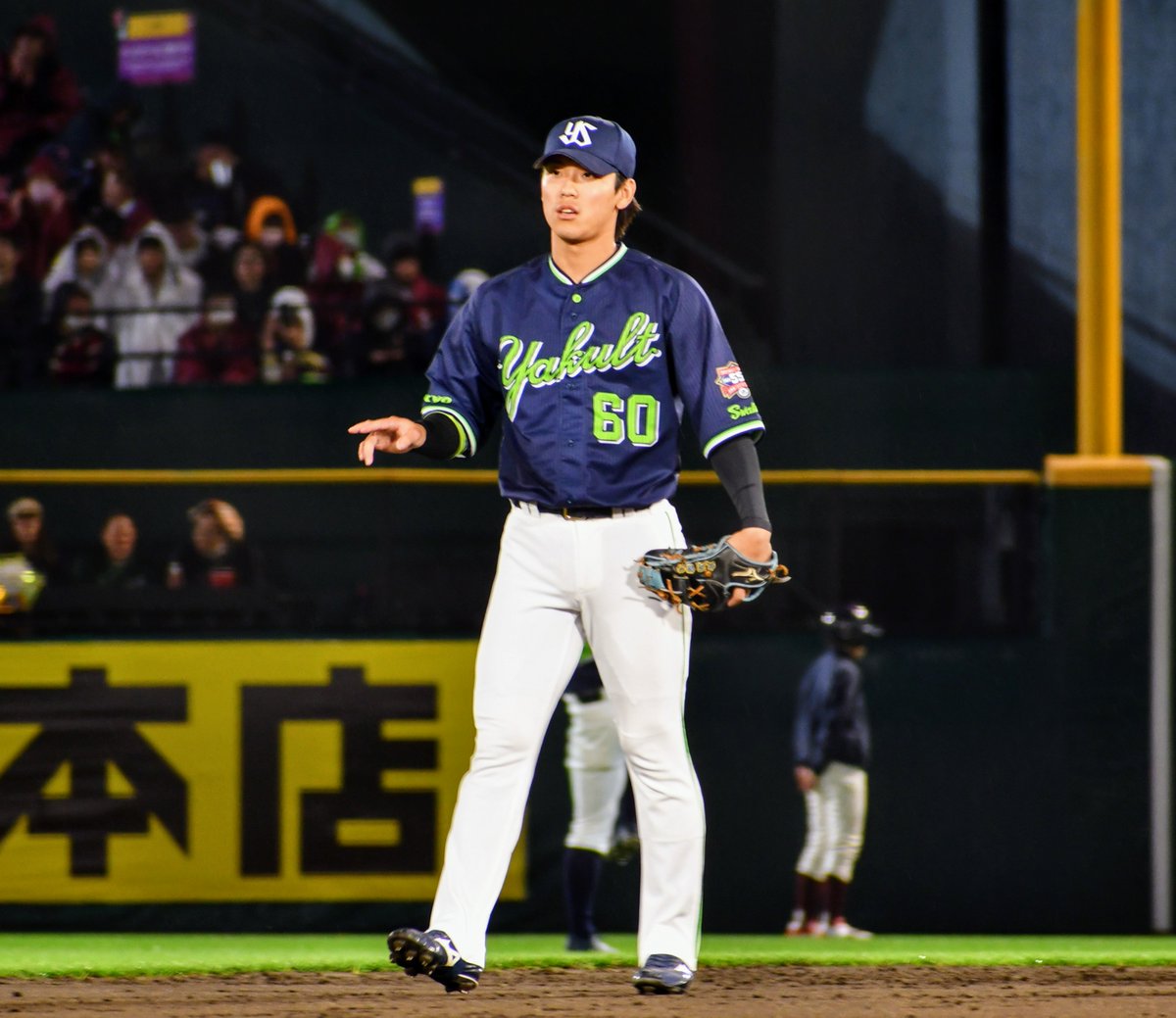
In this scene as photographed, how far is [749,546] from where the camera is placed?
381 cm

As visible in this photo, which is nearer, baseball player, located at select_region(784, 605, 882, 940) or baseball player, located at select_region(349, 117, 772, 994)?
baseball player, located at select_region(349, 117, 772, 994)

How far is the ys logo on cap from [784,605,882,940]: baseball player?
9.32 ft

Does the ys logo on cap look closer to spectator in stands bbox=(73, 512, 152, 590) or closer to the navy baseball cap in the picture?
the navy baseball cap

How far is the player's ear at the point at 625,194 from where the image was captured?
13.1 feet

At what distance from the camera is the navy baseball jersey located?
3.86 metres

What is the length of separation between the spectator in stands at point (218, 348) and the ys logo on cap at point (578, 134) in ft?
17.6

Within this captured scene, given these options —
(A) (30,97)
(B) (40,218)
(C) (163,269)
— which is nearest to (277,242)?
(C) (163,269)


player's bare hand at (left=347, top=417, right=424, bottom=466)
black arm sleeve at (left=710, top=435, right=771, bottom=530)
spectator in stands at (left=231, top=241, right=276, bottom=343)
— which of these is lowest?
black arm sleeve at (left=710, top=435, right=771, bottom=530)

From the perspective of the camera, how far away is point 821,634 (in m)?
6.49

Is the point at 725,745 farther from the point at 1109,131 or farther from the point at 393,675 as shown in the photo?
the point at 1109,131

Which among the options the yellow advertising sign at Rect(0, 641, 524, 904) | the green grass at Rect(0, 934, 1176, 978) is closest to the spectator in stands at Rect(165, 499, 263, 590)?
the yellow advertising sign at Rect(0, 641, 524, 904)

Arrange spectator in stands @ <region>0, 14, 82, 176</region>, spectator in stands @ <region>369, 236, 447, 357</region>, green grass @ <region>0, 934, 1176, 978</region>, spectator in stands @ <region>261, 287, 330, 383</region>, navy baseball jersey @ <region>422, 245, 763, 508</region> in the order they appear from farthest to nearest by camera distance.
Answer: spectator in stands @ <region>0, 14, 82, 176</region>, spectator in stands @ <region>369, 236, 447, 357</region>, spectator in stands @ <region>261, 287, 330, 383</region>, green grass @ <region>0, 934, 1176, 978</region>, navy baseball jersey @ <region>422, 245, 763, 508</region>

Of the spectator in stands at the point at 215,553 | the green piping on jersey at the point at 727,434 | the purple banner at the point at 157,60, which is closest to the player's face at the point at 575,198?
the green piping on jersey at the point at 727,434

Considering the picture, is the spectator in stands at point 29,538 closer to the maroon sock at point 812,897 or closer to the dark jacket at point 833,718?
the dark jacket at point 833,718
